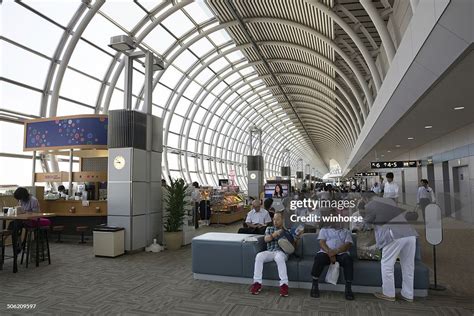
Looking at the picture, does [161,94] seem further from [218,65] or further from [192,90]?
[218,65]

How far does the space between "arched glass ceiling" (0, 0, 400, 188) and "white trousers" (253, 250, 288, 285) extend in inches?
296

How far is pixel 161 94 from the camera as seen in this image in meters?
17.2

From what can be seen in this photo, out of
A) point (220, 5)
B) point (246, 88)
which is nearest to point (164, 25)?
point (220, 5)

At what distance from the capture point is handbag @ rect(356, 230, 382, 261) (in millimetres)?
4293

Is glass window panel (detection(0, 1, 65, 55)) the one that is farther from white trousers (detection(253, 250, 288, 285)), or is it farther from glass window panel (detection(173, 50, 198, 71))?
white trousers (detection(253, 250, 288, 285))

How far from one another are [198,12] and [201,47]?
2709 mm

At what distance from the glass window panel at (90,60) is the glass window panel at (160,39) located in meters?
2.35

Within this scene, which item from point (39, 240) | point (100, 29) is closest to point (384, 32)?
point (39, 240)

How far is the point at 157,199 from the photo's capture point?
7859 millimetres

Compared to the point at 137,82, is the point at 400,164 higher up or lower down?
lower down

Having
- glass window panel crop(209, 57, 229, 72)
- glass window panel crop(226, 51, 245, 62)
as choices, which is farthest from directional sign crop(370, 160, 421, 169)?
glass window panel crop(209, 57, 229, 72)

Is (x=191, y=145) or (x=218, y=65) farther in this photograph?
(x=191, y=145)

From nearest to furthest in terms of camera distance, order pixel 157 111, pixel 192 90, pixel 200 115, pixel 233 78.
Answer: pixel 157 111 < pixel 192 90 < pixel 233 78 < pixel 200 115

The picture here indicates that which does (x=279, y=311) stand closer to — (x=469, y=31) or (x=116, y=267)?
(x=116, y=267)
